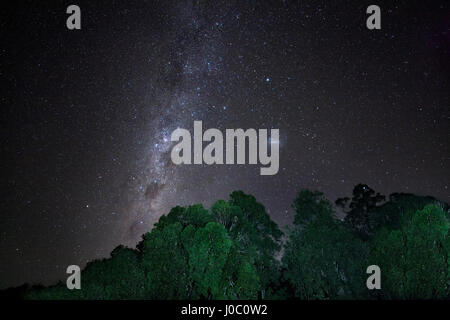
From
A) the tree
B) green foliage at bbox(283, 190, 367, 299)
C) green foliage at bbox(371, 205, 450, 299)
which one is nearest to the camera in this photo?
green foliage at bbox(371, 205, 450, 299)

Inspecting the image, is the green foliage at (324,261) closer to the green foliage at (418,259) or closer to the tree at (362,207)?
the green foliage at (418,259)

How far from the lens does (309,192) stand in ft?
103

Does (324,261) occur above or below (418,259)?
below

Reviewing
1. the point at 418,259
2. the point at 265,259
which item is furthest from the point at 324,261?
the point at 418,259

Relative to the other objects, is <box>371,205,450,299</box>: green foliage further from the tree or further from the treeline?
the tree

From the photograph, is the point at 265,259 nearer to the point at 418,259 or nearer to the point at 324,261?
the point at 324,261

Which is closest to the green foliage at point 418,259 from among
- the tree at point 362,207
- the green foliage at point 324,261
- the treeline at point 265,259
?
the treeline at point 265,259

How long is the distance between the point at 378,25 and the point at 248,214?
17.8 m

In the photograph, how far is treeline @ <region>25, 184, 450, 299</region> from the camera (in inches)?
923

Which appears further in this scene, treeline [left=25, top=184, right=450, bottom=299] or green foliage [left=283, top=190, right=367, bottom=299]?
Answer: green foliage [left=283, top=190, right=367, bottom=299]

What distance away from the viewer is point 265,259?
2897 centimetres

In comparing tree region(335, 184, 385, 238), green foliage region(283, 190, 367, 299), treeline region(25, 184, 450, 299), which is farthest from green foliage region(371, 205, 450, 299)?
tree region(335, 184, 385, 238)
